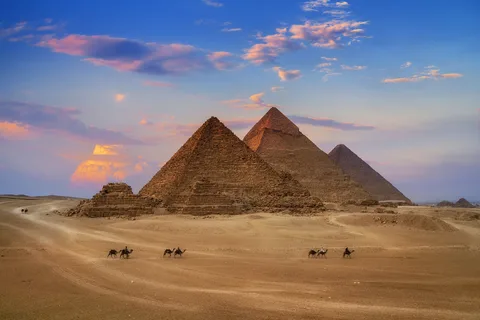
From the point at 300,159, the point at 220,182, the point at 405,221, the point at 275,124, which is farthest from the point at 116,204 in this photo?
the point at 275,124

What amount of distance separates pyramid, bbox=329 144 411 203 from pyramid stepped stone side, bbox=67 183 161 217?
70.2 meters

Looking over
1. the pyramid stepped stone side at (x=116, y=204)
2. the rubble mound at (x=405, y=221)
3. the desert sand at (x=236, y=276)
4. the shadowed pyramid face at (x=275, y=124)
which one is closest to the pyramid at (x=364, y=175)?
the shadowed pyramid face at (x=275, y=124)

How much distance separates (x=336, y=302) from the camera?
35.1ft

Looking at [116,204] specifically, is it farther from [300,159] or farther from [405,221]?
[300,159]

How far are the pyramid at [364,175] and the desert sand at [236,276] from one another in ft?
252

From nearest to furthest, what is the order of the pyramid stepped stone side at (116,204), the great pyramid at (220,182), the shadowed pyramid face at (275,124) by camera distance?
the pyramid stepped stone side at (116,204) < the great pyramid at (220,182) < the shadowed pyramid face at (275,124)

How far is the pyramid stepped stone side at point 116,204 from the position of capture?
39.2m

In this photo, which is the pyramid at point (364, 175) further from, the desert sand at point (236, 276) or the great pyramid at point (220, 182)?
the desert sand at point (236, 276)

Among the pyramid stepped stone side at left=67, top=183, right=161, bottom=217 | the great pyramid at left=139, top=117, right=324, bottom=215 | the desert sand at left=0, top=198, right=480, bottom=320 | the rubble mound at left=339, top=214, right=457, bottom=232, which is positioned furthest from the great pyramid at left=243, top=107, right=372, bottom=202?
the desert sand at left=0, top=198, right=480, bottom=320

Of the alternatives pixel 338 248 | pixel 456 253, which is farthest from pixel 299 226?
pixel 456 253

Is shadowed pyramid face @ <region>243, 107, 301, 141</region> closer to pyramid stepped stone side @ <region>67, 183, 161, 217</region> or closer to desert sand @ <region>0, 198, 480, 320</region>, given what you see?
pyramid stepped stone side @ <region>67, 183, 161, 217</region>

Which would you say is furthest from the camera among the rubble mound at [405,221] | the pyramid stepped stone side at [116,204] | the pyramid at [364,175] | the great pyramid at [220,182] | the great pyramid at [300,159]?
the pyramid at [364,175]

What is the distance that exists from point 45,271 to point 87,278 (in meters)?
1.88

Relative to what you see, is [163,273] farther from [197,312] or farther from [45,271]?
[197,312]
